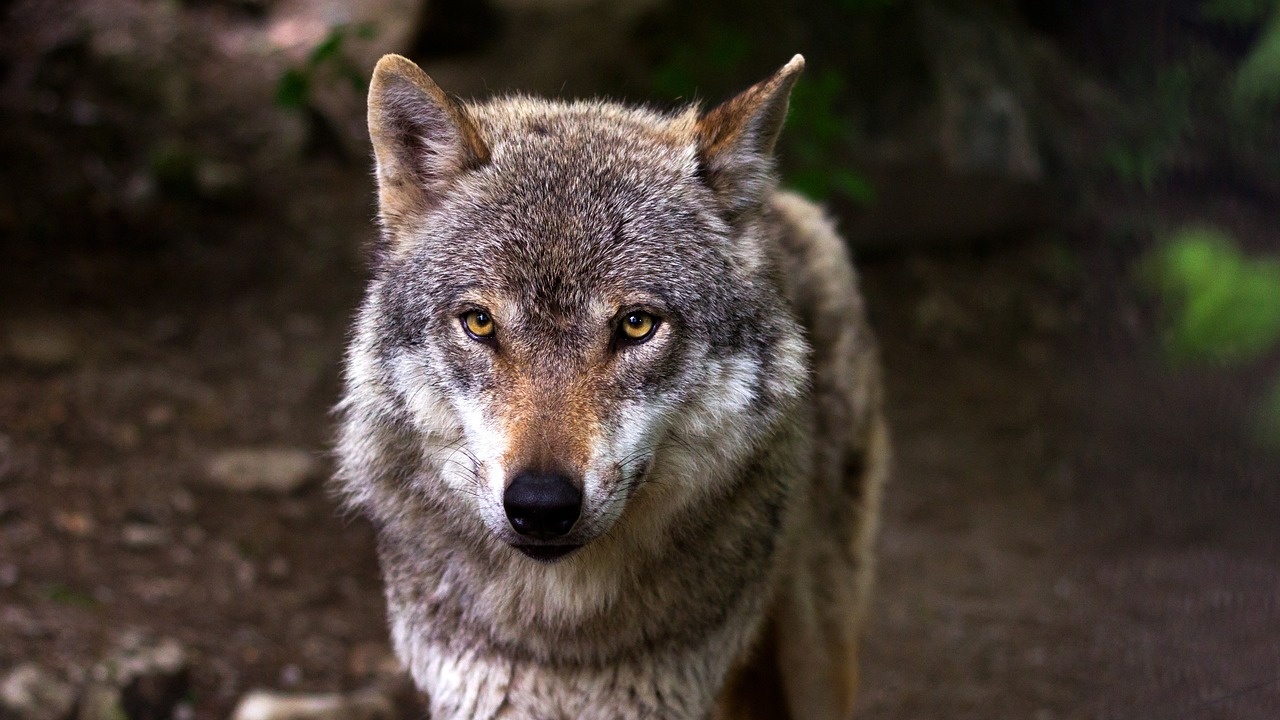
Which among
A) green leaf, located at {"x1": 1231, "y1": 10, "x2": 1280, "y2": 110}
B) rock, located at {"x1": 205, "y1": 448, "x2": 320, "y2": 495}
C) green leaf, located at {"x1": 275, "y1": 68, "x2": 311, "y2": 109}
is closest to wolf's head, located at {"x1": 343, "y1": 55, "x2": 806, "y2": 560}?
green leaf, located at {"x1": 275, "y1": 68, "x2": 311, "y2": 109}

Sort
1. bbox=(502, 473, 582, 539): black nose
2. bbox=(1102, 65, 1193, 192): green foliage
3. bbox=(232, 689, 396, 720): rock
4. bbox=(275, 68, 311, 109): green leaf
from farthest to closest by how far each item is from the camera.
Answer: bbox=(1102, 65, 1193, 192): green foliage < bbox=(275, 68, 311, 109): green leaf < bbox=(232, 689, 396, 720): rock < bbox=(502, 473, 582, 539): black nose

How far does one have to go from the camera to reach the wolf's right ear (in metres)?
3.40

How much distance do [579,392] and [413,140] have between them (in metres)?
1.09

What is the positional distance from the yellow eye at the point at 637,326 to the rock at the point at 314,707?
8.87ft

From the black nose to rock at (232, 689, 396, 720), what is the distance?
256 centimetres

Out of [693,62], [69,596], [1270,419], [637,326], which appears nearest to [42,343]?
[69,596]

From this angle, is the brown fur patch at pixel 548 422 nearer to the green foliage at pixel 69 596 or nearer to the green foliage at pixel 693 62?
the green foliage at pixel 69 596

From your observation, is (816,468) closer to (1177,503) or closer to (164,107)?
(1177,503)

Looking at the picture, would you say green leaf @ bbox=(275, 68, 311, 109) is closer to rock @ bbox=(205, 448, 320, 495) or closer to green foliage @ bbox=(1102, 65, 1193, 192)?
rock @ bbox=(205, 448, 320, 495)

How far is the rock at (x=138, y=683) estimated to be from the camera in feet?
15.4

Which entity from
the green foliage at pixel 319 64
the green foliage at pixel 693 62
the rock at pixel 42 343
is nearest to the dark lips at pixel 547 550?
the green foliage at pixel 319 64

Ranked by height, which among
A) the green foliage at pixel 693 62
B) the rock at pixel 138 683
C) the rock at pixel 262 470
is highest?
the green foliage at pixel 693 62

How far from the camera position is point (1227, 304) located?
187 inches

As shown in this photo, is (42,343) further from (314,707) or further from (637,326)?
(637,326)
